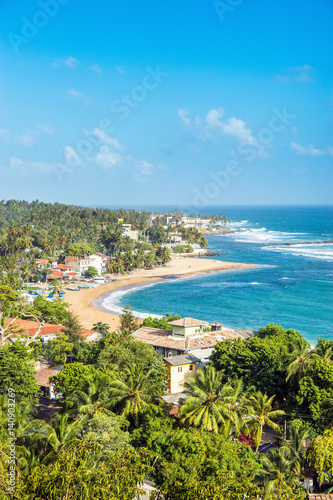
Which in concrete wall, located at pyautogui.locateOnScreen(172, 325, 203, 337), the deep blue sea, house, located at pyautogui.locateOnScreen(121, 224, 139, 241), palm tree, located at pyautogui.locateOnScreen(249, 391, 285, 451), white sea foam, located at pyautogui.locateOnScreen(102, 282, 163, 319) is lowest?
white sea foam, located at pyautogui.locateOnScreen(102, 282, 163, 319)

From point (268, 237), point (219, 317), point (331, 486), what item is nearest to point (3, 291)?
point (219, 317)

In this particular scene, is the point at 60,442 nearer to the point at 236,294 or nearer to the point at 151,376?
the point at 151,376

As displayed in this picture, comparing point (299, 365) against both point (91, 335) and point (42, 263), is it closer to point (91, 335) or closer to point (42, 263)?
point (91, 335)

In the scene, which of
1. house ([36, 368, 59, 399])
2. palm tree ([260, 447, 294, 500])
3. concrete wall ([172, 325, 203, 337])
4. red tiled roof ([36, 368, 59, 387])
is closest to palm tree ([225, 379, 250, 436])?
palm tree ([260, 447, 294, 500])

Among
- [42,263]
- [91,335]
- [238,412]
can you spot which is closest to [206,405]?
[238,412]

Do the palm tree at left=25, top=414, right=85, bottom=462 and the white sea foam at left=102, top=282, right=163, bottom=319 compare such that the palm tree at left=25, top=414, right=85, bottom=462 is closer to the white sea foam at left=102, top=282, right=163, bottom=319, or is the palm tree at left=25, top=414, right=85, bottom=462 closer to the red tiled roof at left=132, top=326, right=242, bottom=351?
the red tiled roof at left=132, top=326, right=242, bottom=351

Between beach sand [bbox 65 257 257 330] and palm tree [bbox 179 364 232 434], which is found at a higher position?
palm tree [bbox 179 364 232 434]
